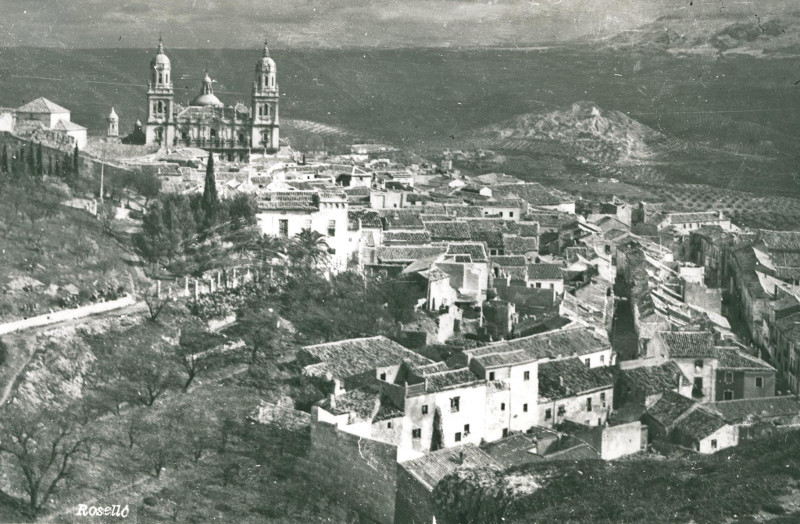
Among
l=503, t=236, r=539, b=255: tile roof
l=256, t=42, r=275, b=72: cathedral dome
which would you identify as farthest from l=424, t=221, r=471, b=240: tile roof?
l=256, t=42, r=275, b=72: cathedral dome

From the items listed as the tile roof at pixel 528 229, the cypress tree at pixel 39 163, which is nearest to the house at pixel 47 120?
the cypress tree at pixel 39 163

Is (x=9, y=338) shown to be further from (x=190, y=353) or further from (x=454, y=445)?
(x=454, y=445)

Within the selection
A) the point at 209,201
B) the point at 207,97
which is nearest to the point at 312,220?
the point at 209,201

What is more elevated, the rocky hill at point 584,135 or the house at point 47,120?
the house at point 47,120

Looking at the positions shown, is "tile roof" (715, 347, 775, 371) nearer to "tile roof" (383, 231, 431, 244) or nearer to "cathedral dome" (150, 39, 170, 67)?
"tile roof" (383, 231, 431, 244)

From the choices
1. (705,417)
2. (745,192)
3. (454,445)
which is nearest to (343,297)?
(454,445)

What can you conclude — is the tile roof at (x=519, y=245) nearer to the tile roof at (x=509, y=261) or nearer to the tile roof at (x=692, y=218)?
the tile roof at (x=509, y=261)
